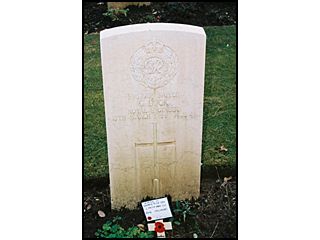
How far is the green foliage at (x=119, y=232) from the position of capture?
3.50m

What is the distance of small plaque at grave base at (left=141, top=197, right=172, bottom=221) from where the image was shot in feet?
11.9

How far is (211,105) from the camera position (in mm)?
5227

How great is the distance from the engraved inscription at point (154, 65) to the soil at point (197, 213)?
989mm

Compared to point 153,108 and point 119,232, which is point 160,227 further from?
point 153,108

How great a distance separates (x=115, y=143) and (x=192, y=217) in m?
0.82

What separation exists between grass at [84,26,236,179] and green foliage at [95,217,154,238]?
64 cm

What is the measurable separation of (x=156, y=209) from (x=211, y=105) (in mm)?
1892

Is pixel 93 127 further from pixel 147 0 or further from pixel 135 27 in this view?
pixel 147 0

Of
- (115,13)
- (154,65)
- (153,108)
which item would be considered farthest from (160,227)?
(115,13)

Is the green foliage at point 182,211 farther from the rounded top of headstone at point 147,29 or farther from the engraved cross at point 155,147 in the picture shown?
the rounded top of headstone at point 147,29

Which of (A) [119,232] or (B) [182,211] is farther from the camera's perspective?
(B) [182,211]

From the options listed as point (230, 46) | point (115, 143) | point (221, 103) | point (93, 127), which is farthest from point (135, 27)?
point (230, 46)

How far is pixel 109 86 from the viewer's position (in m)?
3.30
